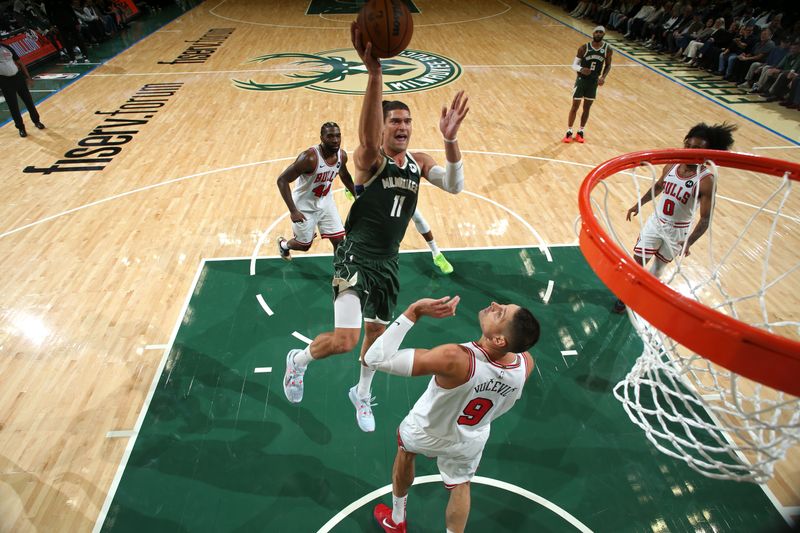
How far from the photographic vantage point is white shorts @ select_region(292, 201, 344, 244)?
4906 mm

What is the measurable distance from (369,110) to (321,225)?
245cm

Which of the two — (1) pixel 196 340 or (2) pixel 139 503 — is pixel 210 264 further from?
(2) pixel 139 503

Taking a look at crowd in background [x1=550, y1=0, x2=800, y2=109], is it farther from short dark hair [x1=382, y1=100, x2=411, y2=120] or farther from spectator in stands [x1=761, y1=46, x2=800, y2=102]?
short dark hair [x1=382, y1=100, x2=411, y2=120]

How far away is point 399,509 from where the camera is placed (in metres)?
2.86

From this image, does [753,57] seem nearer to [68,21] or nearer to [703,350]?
[703,350]

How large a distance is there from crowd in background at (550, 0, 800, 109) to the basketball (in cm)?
1089

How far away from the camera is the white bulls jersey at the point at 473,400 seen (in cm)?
238

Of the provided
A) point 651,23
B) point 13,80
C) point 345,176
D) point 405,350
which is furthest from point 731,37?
point 13,80

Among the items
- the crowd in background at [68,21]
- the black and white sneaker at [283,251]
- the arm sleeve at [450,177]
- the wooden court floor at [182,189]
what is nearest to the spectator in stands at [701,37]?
the wooden court floor at [182,189]

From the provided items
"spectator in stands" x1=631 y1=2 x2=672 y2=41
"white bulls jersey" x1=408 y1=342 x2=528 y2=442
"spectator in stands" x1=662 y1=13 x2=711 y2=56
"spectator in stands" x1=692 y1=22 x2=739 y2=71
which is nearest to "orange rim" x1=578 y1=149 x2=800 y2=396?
"white bulls jersey" x1=408 y1=342 x2=528 y2=442

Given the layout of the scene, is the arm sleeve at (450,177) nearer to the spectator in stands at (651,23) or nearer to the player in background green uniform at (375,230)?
the player in background green uniform at (375,230)

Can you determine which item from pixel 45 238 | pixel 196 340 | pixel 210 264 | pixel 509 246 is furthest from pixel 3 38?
pixel 509 246

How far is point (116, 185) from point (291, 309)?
4.17 meters

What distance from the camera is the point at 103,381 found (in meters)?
4.06
